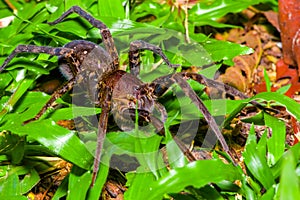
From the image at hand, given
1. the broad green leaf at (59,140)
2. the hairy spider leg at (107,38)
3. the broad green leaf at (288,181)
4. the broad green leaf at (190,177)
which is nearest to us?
the broad green leaf at (288,181)

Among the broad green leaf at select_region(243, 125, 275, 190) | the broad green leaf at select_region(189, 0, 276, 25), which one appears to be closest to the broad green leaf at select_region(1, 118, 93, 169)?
the broad green leaf at select_region(243, 125, 275, 190)

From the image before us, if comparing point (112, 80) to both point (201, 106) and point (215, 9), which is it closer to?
point (201, 106)

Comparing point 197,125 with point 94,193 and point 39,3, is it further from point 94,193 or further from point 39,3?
point 39,3

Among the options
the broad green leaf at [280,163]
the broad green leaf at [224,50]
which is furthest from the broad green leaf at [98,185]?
the broad green leaf at [224,50]

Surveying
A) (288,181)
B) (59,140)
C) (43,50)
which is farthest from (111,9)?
(288,181)

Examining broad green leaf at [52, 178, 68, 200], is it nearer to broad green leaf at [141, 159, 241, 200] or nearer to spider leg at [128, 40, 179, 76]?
broad green leaf at [141, 159, 241, 200]

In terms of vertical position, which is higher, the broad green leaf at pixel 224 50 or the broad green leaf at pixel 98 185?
the broad green leaf at pixel 224 50

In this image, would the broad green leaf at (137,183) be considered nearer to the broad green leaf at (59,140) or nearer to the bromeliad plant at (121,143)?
the bromeliad plant at (121,143)
